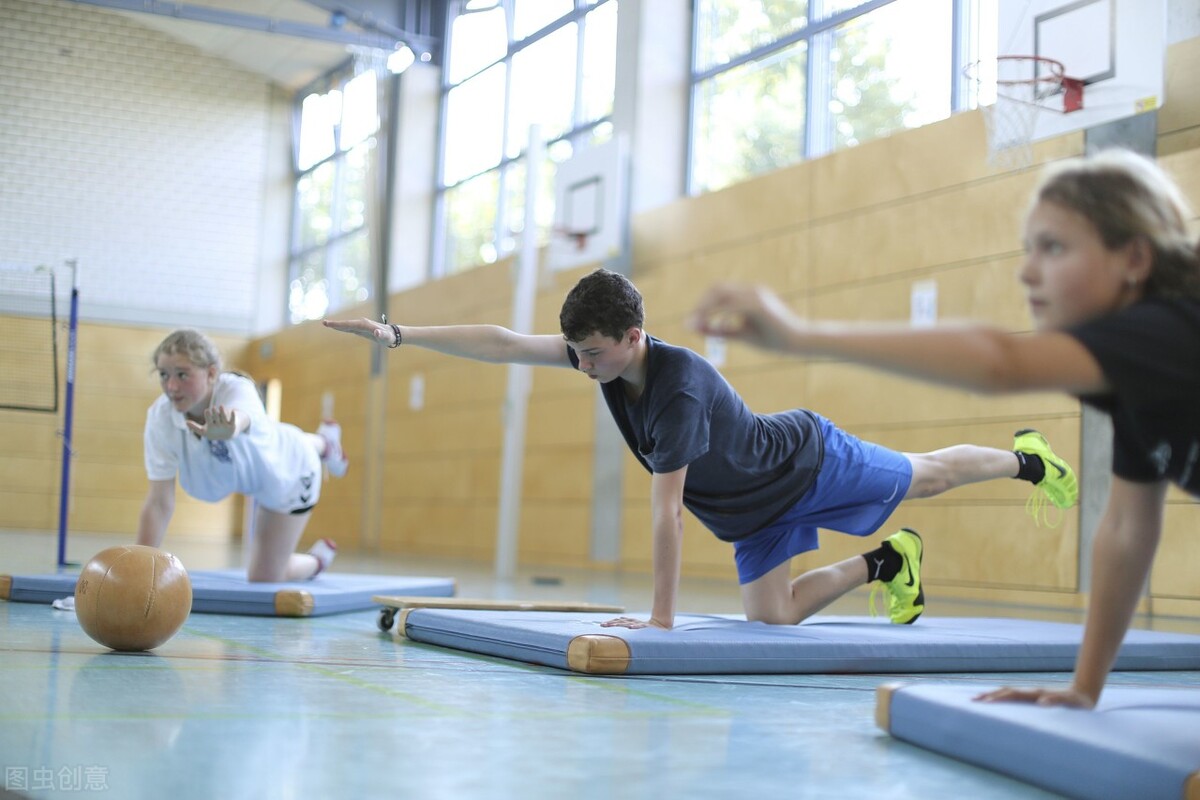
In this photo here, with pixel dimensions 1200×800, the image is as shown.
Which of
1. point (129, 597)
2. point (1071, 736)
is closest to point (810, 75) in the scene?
point (129, 597)

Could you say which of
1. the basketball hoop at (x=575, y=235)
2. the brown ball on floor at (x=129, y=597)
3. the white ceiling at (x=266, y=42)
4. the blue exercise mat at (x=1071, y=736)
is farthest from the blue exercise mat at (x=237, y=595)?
the white ceiling at (x=266, y=42)

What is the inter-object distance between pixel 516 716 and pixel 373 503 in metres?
13.1

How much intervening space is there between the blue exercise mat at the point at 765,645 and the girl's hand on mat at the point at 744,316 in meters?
1.87

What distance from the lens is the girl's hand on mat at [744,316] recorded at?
5.23 ft

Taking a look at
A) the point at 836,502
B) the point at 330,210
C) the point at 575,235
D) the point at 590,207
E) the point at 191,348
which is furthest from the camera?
the point at 330,210

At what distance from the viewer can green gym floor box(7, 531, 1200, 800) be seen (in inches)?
76.6

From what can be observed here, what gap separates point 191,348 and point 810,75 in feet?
20.6

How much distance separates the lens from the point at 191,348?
481 cm

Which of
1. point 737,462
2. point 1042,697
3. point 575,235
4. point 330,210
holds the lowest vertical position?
point 1042,697

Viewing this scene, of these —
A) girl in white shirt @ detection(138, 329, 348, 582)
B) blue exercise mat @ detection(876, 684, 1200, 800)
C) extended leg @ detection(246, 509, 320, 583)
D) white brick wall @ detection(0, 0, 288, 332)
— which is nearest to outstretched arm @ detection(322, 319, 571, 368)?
girl in white shirt @ detection(138, 329, 348, 582)

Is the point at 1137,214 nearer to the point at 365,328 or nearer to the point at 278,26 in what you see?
the point at 365,328

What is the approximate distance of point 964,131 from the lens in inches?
308

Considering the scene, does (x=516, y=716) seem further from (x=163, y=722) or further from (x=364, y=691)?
(x=163, y=722)

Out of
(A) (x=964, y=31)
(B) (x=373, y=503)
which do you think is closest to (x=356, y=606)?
(A) (x=964, y=31)
